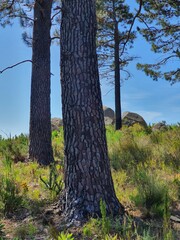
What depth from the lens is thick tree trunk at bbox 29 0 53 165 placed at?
8.52 meters

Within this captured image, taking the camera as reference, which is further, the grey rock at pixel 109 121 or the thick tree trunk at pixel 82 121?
the grey rock at pixel 109 121

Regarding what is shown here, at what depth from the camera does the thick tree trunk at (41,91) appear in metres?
8.52

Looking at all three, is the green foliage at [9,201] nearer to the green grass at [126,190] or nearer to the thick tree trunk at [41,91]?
the green grass at [126,190]

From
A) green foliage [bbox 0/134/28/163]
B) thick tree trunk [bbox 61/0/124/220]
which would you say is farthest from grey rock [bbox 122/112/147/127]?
thick tree trunk [bbox 61/0/124/220]

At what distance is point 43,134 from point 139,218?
468 centimetres

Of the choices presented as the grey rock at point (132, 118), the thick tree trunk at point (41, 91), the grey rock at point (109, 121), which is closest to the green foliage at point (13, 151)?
the thick tree trunk at point (41, 91)

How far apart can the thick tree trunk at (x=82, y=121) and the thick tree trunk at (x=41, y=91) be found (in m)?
4.23

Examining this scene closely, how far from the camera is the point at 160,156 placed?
7699 millimetres

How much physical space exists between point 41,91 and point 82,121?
470cm

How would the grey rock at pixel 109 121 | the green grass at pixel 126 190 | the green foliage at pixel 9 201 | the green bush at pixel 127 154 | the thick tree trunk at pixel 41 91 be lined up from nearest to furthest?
the green grass at pixel 126 190
the green foliage at pixel 9 201
the green bush at pixel 127 154
the thick tree trunk at pixel 41 91
the grey rock at pixel 109 121

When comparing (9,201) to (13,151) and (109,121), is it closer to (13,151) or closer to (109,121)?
(13,151)

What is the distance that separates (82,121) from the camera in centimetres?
424

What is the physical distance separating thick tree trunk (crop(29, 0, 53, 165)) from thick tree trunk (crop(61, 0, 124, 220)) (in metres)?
4.23

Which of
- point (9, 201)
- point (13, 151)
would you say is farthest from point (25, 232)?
point (13, 151)
